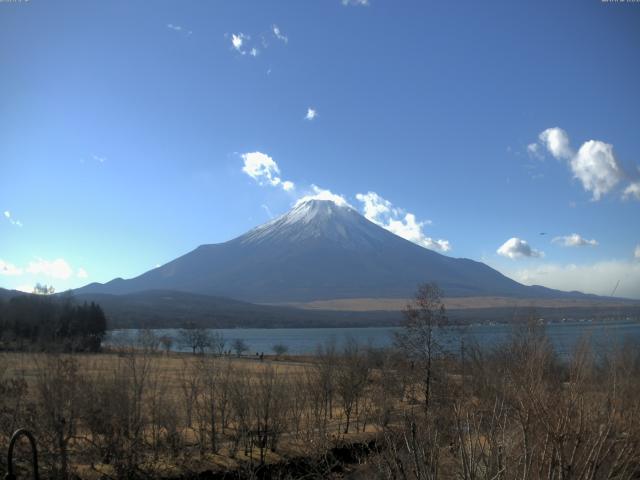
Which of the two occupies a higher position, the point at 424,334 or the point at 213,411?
the point at 424,334

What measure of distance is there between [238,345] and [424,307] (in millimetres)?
56959

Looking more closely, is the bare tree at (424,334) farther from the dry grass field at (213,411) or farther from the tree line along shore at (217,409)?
the dry grass field at (213,411)

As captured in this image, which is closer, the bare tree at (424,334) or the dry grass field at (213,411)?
the dry grass field at (213,411)

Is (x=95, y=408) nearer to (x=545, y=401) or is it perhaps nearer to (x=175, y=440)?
(x=175, y=440)

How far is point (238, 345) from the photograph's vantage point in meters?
82.1

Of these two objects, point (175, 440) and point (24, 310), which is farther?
point (24, 310)

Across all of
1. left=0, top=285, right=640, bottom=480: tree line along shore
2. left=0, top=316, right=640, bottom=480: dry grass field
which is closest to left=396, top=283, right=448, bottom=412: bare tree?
left=0, top=285, right=640, bottom=480: tree line along shore

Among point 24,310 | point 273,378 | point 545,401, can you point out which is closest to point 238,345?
point 24,310

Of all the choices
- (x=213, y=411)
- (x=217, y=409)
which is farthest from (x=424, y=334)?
(x=213, y=411)

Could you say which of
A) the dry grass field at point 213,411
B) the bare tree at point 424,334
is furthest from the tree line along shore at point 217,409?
the bare tree at point 424,334

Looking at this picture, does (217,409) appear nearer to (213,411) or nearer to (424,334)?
(213,411)

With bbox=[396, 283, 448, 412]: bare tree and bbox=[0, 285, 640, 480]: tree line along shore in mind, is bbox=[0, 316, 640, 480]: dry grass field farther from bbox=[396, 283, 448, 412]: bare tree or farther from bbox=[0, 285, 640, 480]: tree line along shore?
bbox=[396, 283, 448, 412]: bare tree

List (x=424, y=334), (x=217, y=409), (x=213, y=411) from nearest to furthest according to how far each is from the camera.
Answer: (x=213, y=411)
(x=217, y=409)
(x=424, y=334)

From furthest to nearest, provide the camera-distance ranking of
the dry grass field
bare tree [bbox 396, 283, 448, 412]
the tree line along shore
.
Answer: bare tree [bbox 396, 283, 448, 412]
the dry grass field
the tree line along shore
